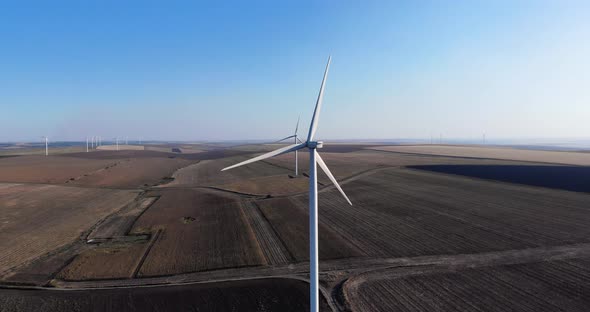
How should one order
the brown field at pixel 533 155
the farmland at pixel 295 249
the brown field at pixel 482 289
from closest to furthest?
the brown field at pixel 482 289 < the farmland at pixel 295 249 < the brown field at pixel 533 155

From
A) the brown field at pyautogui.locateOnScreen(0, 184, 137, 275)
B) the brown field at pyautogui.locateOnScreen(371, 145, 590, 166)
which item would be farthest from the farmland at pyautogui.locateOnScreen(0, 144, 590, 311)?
the brown field at pyautogui.locateOnScreen(371, 145, 590, 166)

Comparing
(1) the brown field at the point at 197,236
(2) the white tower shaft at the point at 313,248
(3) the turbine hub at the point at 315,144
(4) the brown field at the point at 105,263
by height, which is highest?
(3) the turbine hub at the point at 315,144

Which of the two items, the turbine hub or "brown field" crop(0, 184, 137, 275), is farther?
"brown field" crop(0, 184, 137, 275)

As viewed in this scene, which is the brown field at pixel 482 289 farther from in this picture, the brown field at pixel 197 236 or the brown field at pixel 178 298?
the brown field at pixel 197 236

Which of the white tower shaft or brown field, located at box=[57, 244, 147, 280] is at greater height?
the white tower shaft

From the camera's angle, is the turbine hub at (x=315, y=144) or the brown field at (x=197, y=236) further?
the brown field at (x=197, y=236)

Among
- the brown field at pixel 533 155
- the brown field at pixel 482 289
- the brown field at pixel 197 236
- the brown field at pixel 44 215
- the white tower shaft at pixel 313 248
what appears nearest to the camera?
the white tower shaft at pixel 313 248

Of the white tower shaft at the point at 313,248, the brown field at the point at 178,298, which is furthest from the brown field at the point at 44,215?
the white tower shaft at the point at 313,248

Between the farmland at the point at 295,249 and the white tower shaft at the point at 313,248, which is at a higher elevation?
the white tower shaft at the point at 313,248

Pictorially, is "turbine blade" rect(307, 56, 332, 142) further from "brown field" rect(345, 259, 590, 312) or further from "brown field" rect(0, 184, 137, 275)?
"brown field" rect(0, 184, 137, 275)
